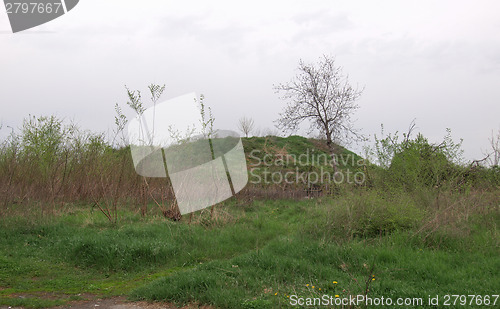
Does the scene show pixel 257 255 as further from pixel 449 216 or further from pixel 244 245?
pixel 449 216

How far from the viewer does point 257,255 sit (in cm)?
677

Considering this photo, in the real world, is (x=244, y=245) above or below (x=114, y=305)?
below

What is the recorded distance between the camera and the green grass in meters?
5.44

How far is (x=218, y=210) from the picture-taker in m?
10.8

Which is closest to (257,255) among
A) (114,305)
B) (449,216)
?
(114,305)

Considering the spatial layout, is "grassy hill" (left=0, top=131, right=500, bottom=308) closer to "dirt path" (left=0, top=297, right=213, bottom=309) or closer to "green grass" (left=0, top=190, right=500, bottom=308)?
"green grass" (left=0, top=190, right=500, bottom=308)

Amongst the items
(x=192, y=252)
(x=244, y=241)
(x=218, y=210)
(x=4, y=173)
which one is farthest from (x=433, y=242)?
(x=4, y=173)

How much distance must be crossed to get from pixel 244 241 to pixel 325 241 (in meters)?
2.12

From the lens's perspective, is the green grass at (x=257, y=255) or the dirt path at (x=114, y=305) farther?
the green grass at (x=257, y=255)

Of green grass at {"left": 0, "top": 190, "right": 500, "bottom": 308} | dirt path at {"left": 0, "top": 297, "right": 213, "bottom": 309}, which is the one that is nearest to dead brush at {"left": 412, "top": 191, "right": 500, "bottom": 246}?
green grass at {"left": 0, "top": 190, "right": 500, "bottom": 308}

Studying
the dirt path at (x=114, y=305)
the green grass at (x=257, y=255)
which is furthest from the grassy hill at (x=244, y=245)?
the dirt path at (x=114, y=305)

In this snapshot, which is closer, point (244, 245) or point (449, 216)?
point (449, 216)

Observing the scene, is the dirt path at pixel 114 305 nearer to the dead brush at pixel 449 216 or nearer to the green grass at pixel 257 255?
the green grass at pixel 257 255

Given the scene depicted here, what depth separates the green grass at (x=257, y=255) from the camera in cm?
544
